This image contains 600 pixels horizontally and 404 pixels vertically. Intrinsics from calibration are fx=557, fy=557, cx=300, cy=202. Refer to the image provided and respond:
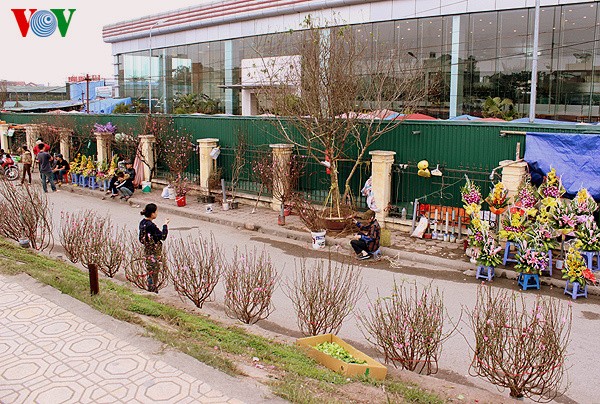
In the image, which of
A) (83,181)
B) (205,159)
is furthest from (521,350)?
(83,181)

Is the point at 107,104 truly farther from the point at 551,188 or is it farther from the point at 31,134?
the point at 551,188

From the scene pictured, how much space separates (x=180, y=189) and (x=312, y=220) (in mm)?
6211

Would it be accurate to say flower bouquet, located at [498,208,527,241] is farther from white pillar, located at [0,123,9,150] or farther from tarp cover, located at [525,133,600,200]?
white pillar, located at [0,123,9,150]

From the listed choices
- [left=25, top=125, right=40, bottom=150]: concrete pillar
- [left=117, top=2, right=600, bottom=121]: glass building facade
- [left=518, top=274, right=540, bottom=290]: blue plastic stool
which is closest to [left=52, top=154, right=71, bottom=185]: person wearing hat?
[left=25, top=125, right=40, bottom=150]: concrete pillar

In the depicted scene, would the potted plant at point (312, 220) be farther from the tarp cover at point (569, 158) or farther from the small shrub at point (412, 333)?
the small shrub at point (412, 333)

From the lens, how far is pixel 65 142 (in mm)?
26016

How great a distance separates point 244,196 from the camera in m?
17.8

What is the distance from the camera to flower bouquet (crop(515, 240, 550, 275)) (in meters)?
9.58

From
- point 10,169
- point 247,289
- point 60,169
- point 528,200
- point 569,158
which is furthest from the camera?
point 10,169

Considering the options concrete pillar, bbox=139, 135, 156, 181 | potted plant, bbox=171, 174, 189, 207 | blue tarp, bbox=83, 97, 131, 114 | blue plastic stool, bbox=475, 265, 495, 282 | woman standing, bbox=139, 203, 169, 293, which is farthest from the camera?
blue tarp, bbox=83, 97, 131, 114

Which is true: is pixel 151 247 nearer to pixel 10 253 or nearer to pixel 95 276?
pixel 95 276

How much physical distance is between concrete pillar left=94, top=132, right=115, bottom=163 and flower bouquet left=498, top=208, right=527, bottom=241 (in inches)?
700

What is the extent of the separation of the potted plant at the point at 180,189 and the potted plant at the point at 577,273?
11929mm

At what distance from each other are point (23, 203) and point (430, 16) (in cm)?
2246
